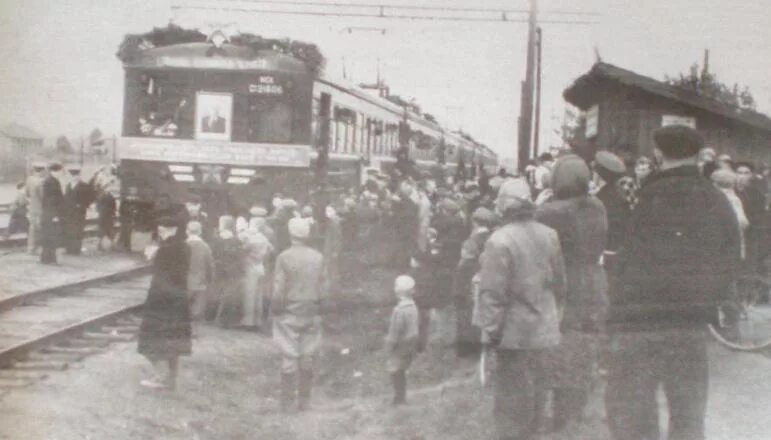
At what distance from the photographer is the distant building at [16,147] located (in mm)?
3238

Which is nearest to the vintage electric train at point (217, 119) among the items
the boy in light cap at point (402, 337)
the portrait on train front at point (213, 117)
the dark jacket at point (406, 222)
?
the portrait on train front at point (213, 117)

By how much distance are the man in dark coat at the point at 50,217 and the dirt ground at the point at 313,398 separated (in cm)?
69

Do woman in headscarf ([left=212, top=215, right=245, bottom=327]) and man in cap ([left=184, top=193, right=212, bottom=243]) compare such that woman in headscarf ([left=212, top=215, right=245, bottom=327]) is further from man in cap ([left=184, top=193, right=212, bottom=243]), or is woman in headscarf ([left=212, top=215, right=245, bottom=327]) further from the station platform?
the station platform

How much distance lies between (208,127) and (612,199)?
1.47 meters

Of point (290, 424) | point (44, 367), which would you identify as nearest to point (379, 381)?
point (290, 424)

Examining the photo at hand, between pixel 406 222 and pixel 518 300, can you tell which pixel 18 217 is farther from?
pixel 518 300

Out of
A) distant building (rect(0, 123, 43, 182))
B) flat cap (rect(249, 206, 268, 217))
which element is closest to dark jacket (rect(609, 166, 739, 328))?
flat cap (rect(249, 206, 268, 217))

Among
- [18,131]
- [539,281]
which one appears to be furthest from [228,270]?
[539,281]

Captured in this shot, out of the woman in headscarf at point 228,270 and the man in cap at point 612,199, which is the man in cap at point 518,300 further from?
the woman in headscarf at point 228,270

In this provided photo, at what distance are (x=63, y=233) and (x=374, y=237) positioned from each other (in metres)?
1.78

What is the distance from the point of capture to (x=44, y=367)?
3504 mm

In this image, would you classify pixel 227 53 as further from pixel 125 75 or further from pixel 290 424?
pixel 290 424

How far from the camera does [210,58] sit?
3.72m

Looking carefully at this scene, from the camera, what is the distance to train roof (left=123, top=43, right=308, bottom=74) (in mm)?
3645
